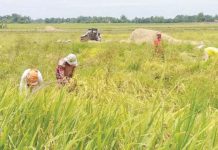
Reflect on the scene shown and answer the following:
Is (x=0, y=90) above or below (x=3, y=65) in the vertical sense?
above

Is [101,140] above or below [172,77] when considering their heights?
above

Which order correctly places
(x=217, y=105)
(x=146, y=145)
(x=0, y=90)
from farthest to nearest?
(x=217, y=105) → (x=0, y=90) → (x=146, y=145)

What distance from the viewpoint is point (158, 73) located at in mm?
10508

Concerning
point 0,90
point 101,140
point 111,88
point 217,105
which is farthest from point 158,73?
point 101,140

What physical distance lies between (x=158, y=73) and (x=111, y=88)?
508 centimetres

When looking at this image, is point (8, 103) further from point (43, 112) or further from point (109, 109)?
point (109, 109)

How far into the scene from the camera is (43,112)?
3746 mm

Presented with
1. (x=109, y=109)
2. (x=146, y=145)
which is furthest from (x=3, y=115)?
(x=146, y=145)

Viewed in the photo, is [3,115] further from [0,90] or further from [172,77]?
[172,77]

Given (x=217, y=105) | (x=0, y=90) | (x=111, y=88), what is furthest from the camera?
(x=217, y=105)

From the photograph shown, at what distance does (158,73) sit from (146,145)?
7352mm

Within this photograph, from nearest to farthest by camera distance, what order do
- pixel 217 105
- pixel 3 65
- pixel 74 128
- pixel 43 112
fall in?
pixel 74 128 < pixel 43 112 < pixel 217 105 < pixel 3 65

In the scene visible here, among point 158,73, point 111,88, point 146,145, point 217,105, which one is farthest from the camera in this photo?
point 158,73

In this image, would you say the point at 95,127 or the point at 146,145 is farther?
the point at 95,127
